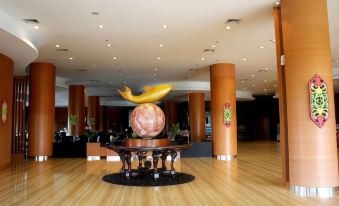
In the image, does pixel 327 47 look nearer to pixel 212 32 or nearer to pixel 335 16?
pixel 335 16

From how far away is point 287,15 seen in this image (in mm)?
6547

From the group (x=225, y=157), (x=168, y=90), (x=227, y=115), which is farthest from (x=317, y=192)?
(x=227, y=115)

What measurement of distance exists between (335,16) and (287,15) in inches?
104

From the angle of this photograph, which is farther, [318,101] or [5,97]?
[5,97]

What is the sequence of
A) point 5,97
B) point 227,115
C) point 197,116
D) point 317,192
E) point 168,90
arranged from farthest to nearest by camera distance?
point 197,116 < point 227,115 < point 5,97 < point 168,90 < point 317,192

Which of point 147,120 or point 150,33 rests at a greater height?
point 150,33

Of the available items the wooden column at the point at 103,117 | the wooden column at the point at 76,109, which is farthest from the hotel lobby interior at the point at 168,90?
the wooden column at the point at 103,117

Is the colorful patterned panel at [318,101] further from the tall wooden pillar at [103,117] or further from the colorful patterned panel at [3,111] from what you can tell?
the tall wooden pillar at [103,117]

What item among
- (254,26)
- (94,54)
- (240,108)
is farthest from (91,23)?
(240,108)

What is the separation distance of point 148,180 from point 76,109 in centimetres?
1215

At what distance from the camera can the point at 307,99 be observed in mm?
6129

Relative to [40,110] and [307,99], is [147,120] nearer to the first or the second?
[307,99]

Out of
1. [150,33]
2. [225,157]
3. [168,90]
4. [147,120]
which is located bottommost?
[225,157]

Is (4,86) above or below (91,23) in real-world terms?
below
